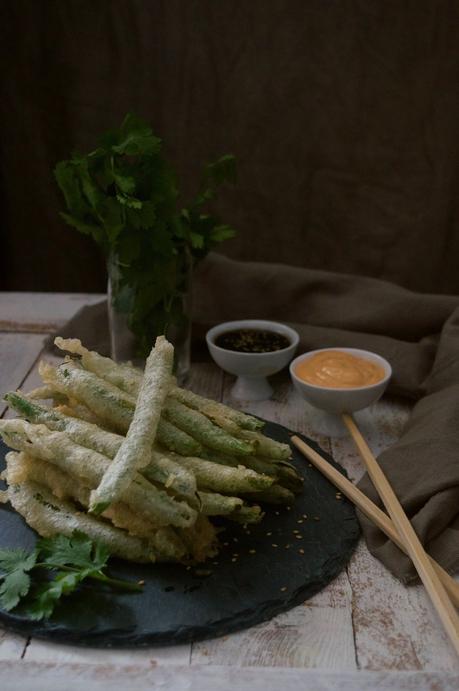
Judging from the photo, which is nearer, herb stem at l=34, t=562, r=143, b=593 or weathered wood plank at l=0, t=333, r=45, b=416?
herb stem at l=34, t=562, r=143, b=593

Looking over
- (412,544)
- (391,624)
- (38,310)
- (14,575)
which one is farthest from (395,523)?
(38,310)

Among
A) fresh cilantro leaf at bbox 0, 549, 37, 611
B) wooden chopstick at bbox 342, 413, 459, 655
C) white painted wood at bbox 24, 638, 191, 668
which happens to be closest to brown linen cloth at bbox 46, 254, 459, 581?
wooden chopstick at bbox 342, 413, 459, 655

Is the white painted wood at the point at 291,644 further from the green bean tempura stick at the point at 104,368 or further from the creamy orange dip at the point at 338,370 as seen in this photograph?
the creamy orange dip at the point at 338,370

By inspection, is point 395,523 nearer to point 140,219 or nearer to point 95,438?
point 95,438

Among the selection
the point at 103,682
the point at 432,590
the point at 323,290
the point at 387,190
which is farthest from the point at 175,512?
the point at 387,190

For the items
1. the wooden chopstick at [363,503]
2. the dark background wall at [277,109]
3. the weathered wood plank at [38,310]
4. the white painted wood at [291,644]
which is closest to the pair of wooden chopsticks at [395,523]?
the wooden chopstick at [363,503]

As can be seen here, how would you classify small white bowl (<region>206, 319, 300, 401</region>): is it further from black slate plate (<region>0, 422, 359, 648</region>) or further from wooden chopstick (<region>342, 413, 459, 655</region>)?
black slate plate (<region>0, 422, 359, 648</region>)

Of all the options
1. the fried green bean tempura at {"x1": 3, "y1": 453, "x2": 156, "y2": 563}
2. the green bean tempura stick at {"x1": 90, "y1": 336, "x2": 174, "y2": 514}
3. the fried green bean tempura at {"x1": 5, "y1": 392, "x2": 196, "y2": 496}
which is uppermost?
the green bean tempura stick at {"x1": 90, "y1": 336, "x2": 174, "y2": 514}
